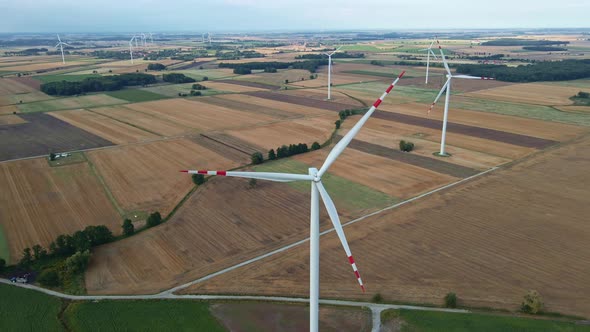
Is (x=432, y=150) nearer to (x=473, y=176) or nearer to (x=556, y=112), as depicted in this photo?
(x=473, y=176)

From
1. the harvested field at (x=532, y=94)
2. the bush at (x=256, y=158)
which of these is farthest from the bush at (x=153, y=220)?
the harvested field at (x=532, y=94)

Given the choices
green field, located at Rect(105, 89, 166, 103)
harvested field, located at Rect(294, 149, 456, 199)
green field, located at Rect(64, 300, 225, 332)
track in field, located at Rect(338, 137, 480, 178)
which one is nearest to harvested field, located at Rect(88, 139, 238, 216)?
harvested field, located at Rect(294, 149, 456, 199)

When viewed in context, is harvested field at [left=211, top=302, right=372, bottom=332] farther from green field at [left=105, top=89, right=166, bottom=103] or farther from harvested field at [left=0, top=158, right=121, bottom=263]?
green field at [left=105, top=89, right=166, bottom=103]

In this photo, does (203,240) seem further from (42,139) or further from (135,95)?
(135,95)

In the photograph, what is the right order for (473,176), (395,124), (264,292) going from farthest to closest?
1. (395,124)
2. (473,176)
3. (264,292)

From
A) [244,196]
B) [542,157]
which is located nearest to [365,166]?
[244,196]

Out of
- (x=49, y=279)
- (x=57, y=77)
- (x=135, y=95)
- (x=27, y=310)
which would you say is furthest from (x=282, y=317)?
(x=57, y=77)

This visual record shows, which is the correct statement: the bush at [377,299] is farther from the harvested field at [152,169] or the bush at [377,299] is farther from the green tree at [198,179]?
the green tree at [198,179]
